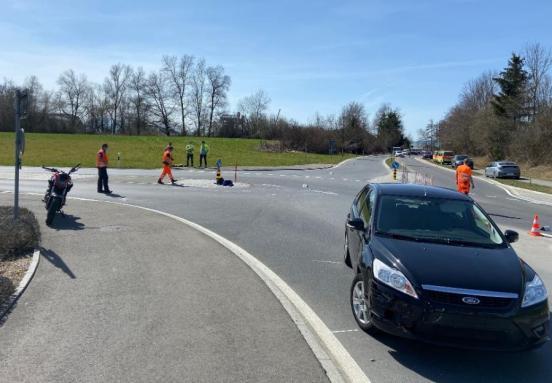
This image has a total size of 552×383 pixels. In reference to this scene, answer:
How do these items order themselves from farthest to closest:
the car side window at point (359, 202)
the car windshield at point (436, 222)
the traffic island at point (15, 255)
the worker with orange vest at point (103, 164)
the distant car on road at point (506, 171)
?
the distant car on road at point (506, 171), the worker with orange vest at point (103, 164), the car side window at point (359, 202), the traffic island at point (15, 255), the car windshield at point (436, 222)

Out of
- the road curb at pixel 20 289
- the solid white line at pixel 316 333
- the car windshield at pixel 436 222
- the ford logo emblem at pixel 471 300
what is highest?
the car windshield at pixel 436 222

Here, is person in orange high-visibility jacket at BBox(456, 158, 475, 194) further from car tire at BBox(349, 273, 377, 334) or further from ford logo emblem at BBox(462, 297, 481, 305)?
ford logo emblem at BBox(462, 297, 481, 305)

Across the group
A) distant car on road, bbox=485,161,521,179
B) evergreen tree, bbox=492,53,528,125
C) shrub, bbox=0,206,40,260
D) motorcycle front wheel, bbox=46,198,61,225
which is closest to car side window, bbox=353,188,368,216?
shrub, bbox=0,206,40,260

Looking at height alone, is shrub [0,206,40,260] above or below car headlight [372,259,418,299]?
below

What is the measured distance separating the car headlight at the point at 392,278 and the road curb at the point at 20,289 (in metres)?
3.73

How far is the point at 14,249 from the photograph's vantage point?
7.98 meters

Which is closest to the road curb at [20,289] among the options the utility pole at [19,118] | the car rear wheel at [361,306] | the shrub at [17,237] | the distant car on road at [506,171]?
the shrub at [17,237]

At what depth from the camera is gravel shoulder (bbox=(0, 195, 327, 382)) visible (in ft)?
13.8

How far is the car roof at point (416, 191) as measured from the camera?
6691 millimetres

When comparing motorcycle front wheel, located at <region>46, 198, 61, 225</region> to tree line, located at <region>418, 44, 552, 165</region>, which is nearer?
motorcycle front wheel, located at <region>46, 198, 61, 225</region>

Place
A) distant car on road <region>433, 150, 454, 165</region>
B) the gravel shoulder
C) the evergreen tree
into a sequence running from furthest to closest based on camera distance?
distant car on road <region>433, 150, 454, 165</region> → the evergreen tree → the gravel shoulder

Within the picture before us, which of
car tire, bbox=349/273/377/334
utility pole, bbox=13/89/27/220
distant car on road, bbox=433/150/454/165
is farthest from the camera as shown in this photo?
distant car on road, bbox=433/150/454/165

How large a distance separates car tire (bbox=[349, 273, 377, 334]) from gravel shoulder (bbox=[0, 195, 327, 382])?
0.67 m

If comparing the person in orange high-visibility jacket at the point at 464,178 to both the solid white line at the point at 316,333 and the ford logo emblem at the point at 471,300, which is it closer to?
the solid white line at the point at 316,333
